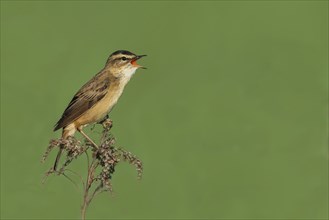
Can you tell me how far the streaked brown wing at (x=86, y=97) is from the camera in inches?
342

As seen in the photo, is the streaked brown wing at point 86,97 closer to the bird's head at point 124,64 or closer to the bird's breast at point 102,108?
the bird's breast at point 102,108

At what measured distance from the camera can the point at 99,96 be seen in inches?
350

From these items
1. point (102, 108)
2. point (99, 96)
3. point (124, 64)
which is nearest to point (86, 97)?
point (99, 96)

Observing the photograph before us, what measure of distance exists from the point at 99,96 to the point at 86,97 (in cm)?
22

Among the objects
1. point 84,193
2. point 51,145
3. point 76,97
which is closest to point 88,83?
point 76,97

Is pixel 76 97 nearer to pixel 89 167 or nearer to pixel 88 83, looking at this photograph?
pixel 88 83

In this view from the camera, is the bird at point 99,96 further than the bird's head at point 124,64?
No

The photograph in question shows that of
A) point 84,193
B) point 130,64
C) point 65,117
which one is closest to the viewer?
point 84,193

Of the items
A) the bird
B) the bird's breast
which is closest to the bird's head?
the bird

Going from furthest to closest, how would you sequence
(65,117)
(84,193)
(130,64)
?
(130,64) → (65,117) → (84,193)

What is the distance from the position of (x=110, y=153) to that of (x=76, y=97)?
3334 mm

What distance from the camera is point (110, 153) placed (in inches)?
228

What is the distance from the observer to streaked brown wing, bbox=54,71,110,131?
869 cm

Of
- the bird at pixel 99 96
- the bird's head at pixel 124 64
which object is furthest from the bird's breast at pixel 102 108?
the bird's head at pixel 124 64
